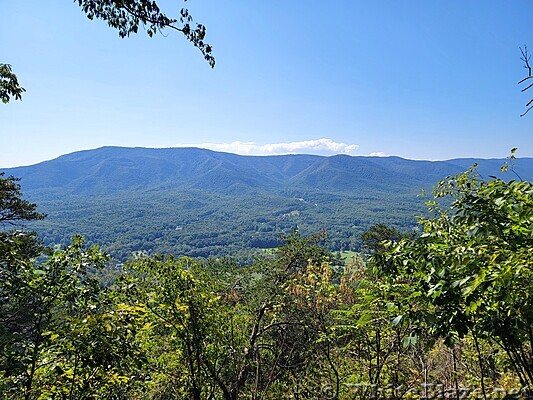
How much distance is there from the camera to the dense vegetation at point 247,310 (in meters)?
1.91

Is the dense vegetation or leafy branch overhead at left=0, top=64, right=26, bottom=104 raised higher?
leafy branch overhead at left=0, top=64, right=26, bottom=104

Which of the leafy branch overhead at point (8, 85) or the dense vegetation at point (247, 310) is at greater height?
the leafy branch overhead at point (8, 85)

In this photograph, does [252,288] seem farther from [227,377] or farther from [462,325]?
[462,325]

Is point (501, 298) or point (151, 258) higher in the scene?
point (501, 298)

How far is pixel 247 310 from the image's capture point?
6.58 metres

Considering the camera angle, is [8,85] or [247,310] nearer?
[8,85]

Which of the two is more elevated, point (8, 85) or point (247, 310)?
point (8, 85)

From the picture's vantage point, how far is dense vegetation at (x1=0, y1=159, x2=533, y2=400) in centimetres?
191

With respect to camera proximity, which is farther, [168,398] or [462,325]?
[168,398]

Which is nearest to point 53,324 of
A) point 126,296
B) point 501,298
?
point 126,296

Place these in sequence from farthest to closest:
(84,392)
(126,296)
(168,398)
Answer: (168,398) → (126,296) → (84,392)

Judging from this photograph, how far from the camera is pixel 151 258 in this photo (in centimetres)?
479

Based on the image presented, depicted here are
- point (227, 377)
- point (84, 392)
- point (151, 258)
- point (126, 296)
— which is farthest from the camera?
point (227, 377)

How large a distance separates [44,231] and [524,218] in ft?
516
